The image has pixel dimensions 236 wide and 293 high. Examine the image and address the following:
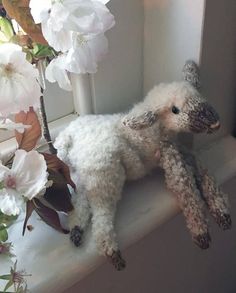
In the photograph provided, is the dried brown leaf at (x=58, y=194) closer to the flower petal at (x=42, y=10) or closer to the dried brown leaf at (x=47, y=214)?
the dried brown leaf at (x=47, y=214)

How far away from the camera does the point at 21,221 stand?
0.60m

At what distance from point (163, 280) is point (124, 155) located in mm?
280

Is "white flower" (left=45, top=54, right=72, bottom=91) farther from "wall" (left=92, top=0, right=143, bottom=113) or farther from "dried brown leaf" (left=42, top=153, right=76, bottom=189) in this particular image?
"wall" (left=92, top=0, right=143, bottom=113)

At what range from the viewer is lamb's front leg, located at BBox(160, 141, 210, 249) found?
1.98 feet

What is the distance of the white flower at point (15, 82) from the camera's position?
382mm

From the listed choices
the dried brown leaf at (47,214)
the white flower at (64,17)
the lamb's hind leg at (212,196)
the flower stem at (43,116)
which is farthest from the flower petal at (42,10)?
the lamb's hind leg at (212,196)

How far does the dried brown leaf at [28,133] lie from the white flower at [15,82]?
0.36ft

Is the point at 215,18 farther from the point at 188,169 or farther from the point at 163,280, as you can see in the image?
the point at 163,280

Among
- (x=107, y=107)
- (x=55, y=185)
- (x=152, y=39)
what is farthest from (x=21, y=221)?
(x=152, y=39)

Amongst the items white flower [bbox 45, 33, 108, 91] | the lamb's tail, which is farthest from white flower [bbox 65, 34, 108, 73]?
the lamb's tail

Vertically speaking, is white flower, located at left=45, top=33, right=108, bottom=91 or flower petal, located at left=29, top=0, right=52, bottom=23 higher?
flower petal, located at left=29, top=0, right=52, bottom=23

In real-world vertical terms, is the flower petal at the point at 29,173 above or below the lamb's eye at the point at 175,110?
above

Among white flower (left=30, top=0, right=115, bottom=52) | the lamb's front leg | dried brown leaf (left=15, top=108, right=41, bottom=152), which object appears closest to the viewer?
white flower (left=30, top=0, right=115, bottom=52)

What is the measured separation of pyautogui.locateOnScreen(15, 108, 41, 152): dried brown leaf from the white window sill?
0.14 m
